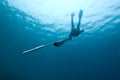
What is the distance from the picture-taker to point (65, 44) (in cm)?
3033

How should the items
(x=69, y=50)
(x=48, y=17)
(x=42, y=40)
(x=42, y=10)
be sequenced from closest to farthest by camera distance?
(x=42, y=10) < (x=48, y=17) < (x=42, y=40) < (x=69, y=50)

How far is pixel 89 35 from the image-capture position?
81.1 feet

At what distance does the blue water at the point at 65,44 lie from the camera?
1923cm

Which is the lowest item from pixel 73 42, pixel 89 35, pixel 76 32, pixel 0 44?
pixel 76 32

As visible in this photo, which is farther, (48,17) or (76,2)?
(48,17)

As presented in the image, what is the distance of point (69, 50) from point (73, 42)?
4.20 metres

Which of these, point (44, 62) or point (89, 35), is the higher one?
point (44, 62)

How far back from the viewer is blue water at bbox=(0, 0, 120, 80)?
19.2 meters

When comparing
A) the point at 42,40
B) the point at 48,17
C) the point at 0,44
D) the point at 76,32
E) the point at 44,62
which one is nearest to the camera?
the point at 76,32

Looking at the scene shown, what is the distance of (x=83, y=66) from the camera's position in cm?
4522

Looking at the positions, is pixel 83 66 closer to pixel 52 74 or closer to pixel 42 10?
pixel 52 74

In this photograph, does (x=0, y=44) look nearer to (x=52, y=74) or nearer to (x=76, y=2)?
(x=76, y=2)

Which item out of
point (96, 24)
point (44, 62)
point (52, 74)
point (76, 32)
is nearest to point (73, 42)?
point (96, 24)

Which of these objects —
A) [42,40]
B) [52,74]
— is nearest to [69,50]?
[42,40]
